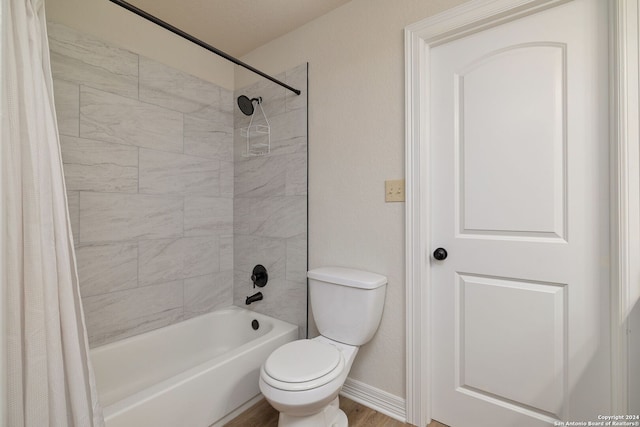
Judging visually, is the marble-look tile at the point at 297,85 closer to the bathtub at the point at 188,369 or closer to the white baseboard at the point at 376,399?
the bathtub at the point at 188,369

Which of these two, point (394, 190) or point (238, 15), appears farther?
point (238, 15)

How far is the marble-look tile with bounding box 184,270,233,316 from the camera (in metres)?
2.06

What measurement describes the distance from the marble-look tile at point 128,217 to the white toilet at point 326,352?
3.43ft

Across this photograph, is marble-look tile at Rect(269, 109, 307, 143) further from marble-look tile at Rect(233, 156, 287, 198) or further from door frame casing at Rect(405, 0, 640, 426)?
door frame casing at Rect(405, 0, 640, 426)

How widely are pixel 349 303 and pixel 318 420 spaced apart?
1.76 feet

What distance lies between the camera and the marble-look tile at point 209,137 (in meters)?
2.05

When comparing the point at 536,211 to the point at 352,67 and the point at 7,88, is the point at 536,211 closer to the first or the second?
the point at 352,67

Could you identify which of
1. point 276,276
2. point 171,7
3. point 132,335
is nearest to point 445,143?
point 276,276

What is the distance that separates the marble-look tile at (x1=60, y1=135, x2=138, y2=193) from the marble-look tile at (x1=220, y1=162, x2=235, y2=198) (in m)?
0.60

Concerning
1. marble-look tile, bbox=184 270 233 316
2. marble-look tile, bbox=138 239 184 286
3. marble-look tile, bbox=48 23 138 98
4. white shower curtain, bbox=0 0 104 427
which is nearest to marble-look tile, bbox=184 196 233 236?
marble-look tile, bbox=138 239 184 286

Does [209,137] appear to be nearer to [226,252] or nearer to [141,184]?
[141,184]

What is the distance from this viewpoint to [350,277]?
1538mm

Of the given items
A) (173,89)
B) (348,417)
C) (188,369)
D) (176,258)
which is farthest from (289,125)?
(348,417)

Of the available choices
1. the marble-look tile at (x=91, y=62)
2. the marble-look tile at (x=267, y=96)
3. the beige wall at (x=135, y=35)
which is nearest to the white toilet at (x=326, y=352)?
the marble-look tile at (x=267, y=96)
